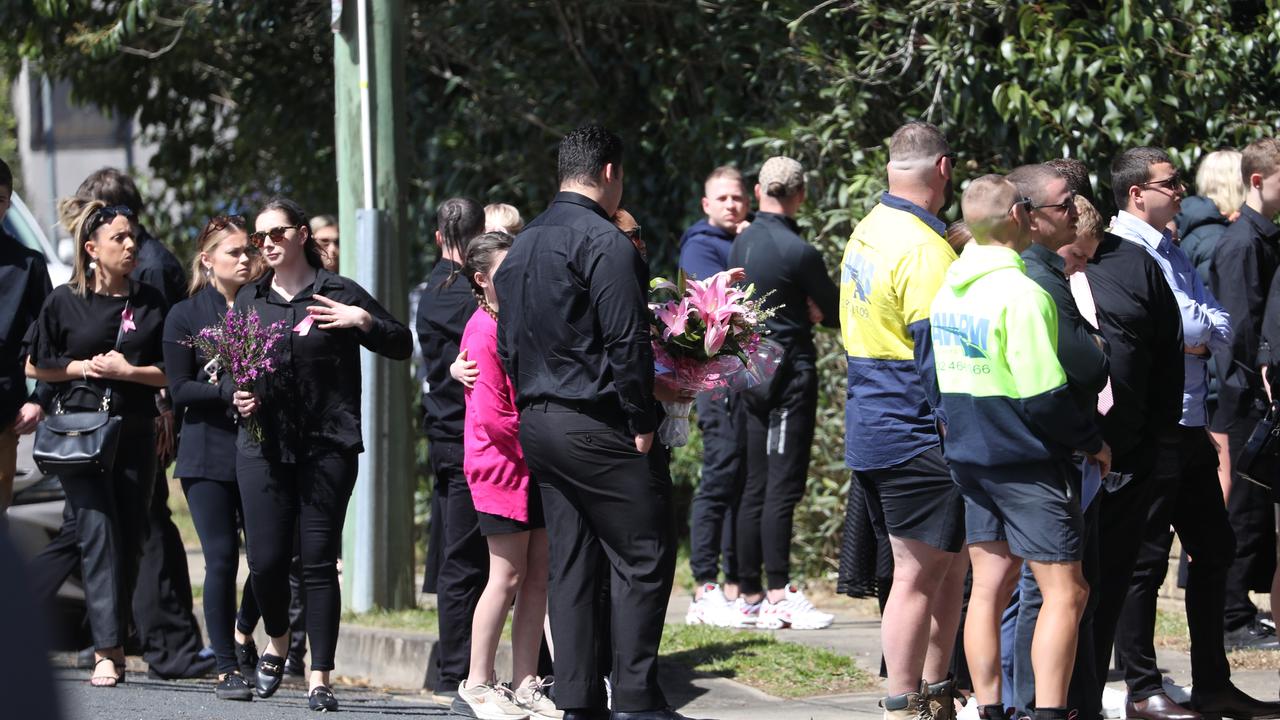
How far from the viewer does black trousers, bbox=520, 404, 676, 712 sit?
530 cm

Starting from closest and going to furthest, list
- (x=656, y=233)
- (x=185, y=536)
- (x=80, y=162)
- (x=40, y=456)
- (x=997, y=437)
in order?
(x=997, y=437) < (x=40, y=456) < (x=656, y=233) < (x=185, y=536) < (x=80, y=162)

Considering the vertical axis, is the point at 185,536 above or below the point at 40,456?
below

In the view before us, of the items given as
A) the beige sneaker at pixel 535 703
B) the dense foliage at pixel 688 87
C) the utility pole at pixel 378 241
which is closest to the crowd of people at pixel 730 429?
the beige sneaker at pixel 535 703

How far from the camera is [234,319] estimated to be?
6.22 meters

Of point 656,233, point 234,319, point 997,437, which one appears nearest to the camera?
point 997,437

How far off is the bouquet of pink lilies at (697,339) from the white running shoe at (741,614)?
251 cm

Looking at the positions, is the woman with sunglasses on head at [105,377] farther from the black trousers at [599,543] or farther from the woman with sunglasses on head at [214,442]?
the black trousers at [599,543]

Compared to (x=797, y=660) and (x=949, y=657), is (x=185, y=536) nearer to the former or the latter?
(x=797, y=660)

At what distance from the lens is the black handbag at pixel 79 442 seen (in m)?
6.70

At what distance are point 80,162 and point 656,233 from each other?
34.0 metres

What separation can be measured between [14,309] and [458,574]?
7.53 ft

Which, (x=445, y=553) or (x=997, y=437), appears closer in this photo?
(x=997, y=437)

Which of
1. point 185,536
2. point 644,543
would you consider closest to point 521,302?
point 644,543

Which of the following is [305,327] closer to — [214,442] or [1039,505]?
[214,442]
